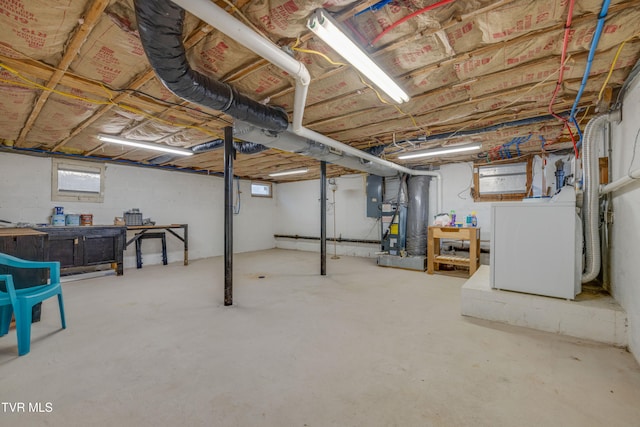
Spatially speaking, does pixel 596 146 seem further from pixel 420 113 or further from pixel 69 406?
pixel 69 406

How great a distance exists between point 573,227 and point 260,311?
10.5ft

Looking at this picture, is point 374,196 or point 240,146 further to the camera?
point 374,196

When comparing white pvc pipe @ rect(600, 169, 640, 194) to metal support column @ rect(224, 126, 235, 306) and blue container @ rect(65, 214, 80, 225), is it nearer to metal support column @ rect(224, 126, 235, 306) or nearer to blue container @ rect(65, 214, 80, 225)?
metal support column @ rect(224, 126, 235, 306)

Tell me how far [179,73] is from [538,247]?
3382 millimetres

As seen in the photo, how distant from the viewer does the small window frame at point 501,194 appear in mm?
4910

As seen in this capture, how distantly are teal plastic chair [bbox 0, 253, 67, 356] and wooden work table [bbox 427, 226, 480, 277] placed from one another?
16.7 ft

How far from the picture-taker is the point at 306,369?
192cm

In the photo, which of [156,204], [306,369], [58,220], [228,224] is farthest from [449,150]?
[58,220]

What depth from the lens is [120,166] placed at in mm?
5668

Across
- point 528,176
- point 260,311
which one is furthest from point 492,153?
point 260,311

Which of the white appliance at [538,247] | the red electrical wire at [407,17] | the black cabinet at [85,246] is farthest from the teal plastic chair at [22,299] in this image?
the white appliance at [538,247]

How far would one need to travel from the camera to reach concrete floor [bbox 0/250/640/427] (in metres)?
1.50

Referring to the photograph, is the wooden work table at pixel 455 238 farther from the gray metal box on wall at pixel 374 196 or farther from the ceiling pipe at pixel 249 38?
the ceiling pipe at pixel 249 38

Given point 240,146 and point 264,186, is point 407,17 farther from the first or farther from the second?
point 264,186
